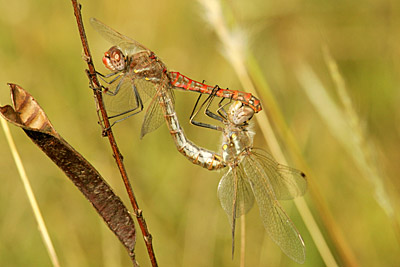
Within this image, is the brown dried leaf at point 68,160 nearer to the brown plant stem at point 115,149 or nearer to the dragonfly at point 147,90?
the brown plant stem at point 115,149

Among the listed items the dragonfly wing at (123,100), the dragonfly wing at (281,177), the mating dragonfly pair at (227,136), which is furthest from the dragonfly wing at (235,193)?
the dragonfly wing at (123,100)

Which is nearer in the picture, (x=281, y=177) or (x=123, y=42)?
(x=123, y=42)

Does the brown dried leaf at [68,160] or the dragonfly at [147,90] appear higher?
the dragonfly at [147,90]

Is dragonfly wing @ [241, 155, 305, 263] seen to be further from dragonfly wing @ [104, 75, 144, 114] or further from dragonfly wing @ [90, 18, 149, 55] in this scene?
dragonfly wing @ [90, 18, 149, 55]

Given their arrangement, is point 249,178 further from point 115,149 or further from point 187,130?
point 187,130

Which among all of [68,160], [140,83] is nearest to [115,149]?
[68,160]

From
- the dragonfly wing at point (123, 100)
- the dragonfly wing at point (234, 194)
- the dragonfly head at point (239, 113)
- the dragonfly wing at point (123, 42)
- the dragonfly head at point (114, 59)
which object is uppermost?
the dragonfly wing at point (123, 42)

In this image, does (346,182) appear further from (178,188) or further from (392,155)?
(178,188)

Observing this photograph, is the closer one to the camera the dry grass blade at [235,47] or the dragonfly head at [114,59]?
the dragonfly head at [114,59]
